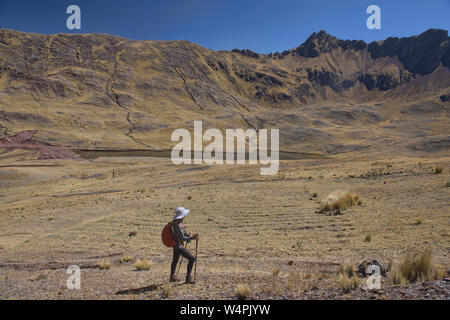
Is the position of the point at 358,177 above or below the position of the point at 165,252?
above

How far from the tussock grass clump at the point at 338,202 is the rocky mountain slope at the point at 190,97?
3778cm

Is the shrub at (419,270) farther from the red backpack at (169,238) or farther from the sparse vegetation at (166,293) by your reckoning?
the red backpack at (169,238)

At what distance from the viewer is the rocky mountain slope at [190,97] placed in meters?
84.4

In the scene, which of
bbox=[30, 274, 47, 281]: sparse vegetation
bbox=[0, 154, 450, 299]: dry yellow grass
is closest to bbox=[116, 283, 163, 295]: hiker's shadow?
bbox=[0, 154, 450, 299]: dry yellow grass

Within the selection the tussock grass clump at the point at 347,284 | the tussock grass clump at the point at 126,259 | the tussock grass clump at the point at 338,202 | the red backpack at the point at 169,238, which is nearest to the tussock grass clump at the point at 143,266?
the tussock grass clump at the point at 126,259

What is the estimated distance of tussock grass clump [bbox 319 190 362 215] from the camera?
49.7ft

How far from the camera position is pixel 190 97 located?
461 feet

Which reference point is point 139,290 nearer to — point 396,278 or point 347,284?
point 347,284

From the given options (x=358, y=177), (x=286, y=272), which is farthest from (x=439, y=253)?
(x=358, y=177)

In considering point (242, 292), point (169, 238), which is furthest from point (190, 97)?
point (242, 292)

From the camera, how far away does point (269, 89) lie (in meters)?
179

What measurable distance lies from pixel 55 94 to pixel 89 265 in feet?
379
